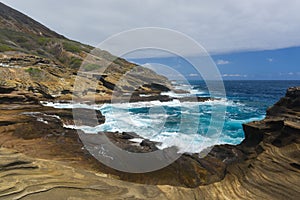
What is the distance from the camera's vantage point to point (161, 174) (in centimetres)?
683

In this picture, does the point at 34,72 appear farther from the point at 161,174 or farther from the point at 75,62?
the point at 161,174

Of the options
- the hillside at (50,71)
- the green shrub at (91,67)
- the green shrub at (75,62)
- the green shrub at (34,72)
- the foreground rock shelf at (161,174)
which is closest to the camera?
the foreground rock shelf at (161,174)

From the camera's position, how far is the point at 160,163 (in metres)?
8.18

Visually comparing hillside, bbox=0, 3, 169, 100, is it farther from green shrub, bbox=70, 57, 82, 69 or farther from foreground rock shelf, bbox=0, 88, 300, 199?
foreground rock shelf, bbox=0, 88, 300, 199

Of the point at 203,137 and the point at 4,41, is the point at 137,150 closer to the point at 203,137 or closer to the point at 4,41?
the point at 203,137

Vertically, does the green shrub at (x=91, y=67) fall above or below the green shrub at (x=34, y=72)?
above

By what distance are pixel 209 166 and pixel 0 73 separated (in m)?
29.1

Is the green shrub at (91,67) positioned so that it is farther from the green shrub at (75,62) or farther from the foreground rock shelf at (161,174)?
the foreground rock shelf at (161,174)

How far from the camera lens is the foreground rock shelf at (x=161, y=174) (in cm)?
500

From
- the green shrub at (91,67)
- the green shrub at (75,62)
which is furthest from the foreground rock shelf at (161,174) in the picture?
the green shrub at (75,62)

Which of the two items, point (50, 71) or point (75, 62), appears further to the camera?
point (75, 62)

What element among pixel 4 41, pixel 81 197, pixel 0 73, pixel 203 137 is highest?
pixel 4 41

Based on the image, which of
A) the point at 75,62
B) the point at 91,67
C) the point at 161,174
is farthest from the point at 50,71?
the point at 161,174

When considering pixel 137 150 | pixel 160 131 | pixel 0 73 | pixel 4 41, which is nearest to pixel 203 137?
pixel 160 131
